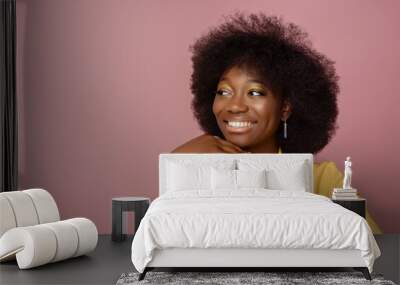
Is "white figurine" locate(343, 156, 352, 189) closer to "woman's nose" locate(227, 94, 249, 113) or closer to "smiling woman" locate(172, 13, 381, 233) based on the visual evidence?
"smiling woman" locate(172, 13, 381, 233)

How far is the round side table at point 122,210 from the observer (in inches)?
257

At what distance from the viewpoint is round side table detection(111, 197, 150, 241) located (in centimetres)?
652

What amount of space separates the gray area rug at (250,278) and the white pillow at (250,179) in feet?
4.56

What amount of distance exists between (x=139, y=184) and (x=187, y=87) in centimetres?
116

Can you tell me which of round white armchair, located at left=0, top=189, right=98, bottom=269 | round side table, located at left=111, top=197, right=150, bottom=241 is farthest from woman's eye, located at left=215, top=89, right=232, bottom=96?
round white armchair, located at left=0, top=189, right=98, bottom=269

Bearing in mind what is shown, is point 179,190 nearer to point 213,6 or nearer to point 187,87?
point 187,87

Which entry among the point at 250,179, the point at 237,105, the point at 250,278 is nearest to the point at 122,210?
the point at 250,179

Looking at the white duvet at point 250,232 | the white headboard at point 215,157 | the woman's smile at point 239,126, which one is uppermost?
the woman's smile at point 239,126

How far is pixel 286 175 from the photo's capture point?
21.0ft

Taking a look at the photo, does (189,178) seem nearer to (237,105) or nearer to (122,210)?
(122,210)

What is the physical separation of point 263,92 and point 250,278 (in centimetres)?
262

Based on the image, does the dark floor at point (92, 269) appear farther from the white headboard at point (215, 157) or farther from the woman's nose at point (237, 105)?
the woman's nose at point (237, 105)

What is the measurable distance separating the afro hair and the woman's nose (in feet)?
0.79

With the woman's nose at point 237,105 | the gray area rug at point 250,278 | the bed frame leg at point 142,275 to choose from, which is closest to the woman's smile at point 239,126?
the woman's nose at point 237,105
